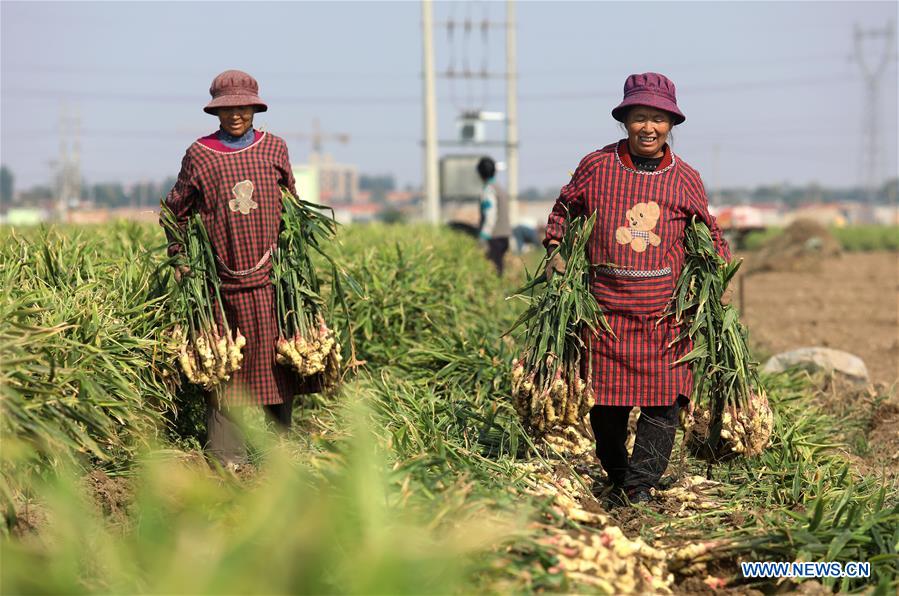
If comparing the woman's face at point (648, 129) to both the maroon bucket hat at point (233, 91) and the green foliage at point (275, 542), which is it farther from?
the green foliage at point (275, 542)

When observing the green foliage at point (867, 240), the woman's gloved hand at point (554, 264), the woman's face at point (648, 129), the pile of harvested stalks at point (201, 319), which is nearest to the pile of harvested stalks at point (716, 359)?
the woman's face at point (648, 129)

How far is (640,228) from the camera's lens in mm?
4434

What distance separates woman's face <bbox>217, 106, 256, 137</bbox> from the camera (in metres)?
5.08

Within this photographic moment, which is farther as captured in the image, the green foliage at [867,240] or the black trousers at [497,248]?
the green foliage at [867,240]

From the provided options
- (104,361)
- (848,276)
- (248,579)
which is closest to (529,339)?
(104,361)

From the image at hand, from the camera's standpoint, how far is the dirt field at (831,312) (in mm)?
10492

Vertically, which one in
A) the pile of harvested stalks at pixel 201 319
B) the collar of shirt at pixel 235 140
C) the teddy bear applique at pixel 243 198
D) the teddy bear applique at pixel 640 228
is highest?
the collar of shirt at pixel 235 140

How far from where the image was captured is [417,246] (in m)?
8.45

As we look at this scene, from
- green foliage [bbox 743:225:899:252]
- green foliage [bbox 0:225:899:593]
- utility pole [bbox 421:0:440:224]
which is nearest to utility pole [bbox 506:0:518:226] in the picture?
utility pole [bbox 421:0:440:224]

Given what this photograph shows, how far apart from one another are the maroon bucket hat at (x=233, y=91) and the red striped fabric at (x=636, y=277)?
1.54 m

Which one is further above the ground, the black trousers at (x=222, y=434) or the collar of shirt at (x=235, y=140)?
the collar of shirt at (x=235, y=140)

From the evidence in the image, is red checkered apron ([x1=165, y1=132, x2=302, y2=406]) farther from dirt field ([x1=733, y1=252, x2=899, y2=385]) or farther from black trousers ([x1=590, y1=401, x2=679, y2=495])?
dirt field ([x1=733, y1=252, x2=899, y2=385])

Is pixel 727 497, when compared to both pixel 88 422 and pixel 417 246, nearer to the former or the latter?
pixel 88 422

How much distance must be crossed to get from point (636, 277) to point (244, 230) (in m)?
1.70
